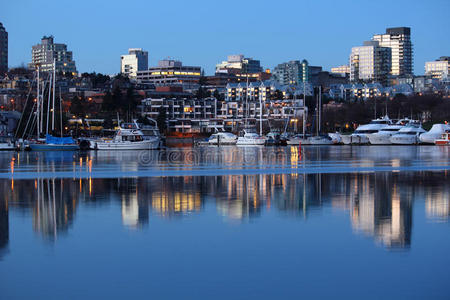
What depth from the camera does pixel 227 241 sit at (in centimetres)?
1393

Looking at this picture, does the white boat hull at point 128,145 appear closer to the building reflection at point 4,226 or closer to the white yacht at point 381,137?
the white yacht at point 381,137

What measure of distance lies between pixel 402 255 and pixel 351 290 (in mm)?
2548

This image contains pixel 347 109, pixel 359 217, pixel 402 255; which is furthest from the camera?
pixel 347 109

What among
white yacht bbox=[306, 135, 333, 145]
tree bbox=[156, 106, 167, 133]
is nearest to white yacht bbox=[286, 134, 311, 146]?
white yacht bbox=[306, 135, 333, 145]

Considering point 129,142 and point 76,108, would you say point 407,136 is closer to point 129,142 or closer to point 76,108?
point 129,142

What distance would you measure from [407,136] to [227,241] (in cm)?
7757

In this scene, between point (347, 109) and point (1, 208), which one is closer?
point (1, 208)

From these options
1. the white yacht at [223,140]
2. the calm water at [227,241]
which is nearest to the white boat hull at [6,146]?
the white yacht at [223,140]

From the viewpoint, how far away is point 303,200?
20406mm

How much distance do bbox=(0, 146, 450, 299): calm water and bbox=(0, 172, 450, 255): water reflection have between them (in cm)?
5

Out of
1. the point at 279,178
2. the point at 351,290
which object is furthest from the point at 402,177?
the point at 351,290

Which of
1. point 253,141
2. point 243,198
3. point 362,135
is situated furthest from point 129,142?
point 243,198

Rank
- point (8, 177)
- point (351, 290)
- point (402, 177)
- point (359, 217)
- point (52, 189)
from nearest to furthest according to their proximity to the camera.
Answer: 1. point (351, 290)
2. point (359, 217)
3. point (52, 189)
4. point (402, 177)
5. point (8, 177)

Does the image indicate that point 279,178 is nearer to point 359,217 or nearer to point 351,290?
point 359,217
